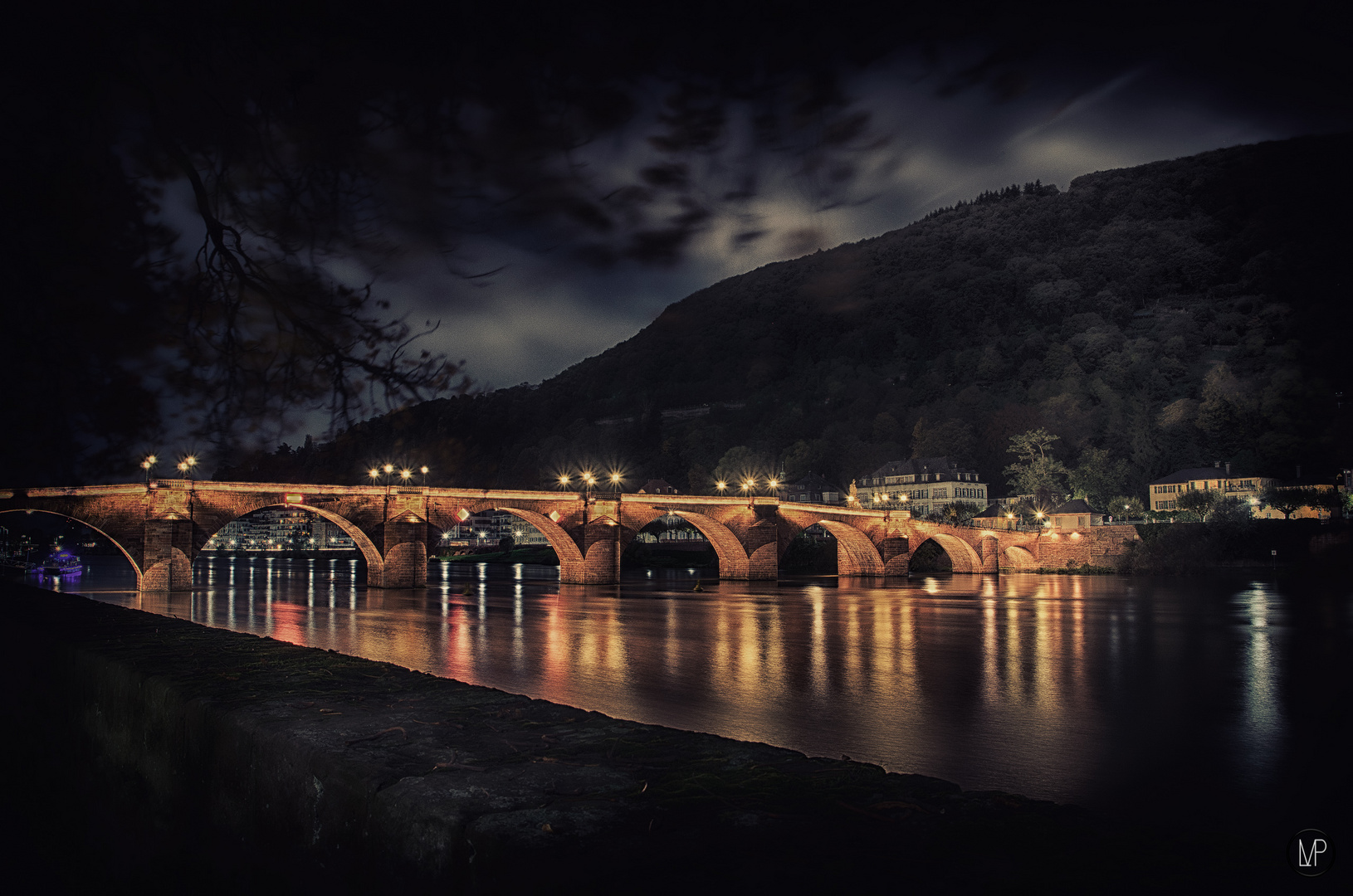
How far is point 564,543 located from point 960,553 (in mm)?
52027

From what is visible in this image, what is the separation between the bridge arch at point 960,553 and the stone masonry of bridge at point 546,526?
0.66ft

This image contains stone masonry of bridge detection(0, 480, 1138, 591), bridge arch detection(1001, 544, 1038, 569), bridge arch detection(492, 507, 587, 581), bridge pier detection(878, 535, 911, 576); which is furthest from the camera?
bridge arch detection(1001, 544, 1038, 569)

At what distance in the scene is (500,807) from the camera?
273 cm

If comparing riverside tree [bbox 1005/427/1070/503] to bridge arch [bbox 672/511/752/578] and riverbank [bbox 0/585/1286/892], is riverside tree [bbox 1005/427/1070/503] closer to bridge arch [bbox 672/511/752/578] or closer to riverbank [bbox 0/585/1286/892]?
bridge arch [bbox 672/511/752/578]

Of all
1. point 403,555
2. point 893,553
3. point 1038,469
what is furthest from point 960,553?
point 403,555

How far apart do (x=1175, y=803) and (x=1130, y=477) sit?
381 ft

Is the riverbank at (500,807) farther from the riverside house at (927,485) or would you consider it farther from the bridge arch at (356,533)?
the riverside house at (927,485)

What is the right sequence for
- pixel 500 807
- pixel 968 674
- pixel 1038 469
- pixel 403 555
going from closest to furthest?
pixel 500 807 → pixel 968 674 → pixel 403 555 → pixel 1038 469

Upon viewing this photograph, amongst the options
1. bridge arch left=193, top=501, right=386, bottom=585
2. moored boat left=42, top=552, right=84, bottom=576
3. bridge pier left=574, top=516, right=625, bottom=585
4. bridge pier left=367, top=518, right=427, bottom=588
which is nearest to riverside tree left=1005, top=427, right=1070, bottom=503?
bridge pier left=574, top=516, right=625, bottom=585

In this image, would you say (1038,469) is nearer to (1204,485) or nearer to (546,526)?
(1204,485)

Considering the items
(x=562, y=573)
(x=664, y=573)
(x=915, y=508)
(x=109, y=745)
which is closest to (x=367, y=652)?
(x=109, y=745)

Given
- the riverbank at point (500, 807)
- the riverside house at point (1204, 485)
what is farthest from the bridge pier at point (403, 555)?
the riverside house at point (1204, 485)

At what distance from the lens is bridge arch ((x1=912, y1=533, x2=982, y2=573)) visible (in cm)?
9200

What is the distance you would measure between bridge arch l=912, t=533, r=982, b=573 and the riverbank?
9008cm
